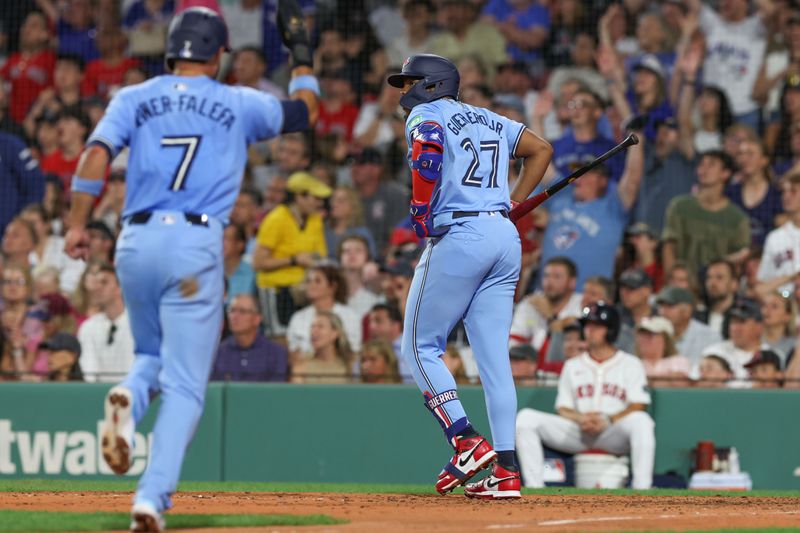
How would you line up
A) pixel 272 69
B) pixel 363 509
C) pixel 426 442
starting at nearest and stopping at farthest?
pixel 363 509 → pixel 426 442 → pixel 272 69

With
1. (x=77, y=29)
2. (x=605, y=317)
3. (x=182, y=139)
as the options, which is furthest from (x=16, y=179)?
(x=182, y=139)

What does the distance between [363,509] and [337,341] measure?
4290 mm

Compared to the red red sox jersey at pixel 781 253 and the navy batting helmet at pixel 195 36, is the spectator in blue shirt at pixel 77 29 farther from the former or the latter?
the navy batting helmet at pixel 195 36

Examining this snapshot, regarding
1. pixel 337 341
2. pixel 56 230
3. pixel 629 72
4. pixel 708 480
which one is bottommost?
pixel 708 480

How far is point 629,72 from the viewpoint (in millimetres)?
12547

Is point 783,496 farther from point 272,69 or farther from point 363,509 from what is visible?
point 272,69

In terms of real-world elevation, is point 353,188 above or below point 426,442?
above

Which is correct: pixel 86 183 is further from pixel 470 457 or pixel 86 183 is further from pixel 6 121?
pixel 6 121

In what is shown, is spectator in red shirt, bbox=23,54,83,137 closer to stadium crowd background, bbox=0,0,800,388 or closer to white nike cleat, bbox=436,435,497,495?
stadium crowd background, bbox=0,0,800,388

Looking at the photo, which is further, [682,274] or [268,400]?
[682,274]

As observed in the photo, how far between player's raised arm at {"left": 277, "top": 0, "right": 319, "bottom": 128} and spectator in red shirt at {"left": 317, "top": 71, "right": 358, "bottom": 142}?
7451 mm

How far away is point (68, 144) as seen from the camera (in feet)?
43.0

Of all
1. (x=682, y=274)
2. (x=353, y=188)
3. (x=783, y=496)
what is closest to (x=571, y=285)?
(x=682, y=274)

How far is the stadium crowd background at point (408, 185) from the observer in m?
10.6
